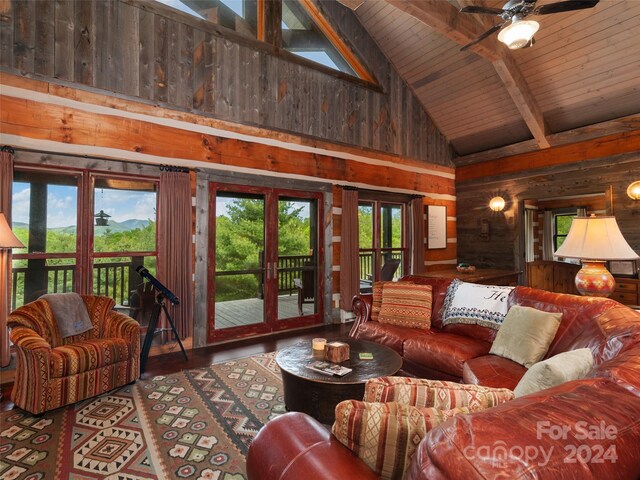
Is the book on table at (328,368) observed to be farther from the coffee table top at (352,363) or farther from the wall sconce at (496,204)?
the wall sconce at (496,204)

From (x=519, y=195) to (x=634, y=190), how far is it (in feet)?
5.40

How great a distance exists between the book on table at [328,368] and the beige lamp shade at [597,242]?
2.19 metres

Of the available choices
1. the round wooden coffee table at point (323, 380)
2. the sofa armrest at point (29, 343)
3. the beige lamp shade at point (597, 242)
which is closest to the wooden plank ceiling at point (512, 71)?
the beige lamp shade at point (597, 242)

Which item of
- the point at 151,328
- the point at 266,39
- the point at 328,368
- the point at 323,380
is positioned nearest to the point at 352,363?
the point at 328,368

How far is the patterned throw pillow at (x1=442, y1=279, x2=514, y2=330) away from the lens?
286 cm

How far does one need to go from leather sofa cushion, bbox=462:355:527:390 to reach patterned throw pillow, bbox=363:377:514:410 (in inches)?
45.9

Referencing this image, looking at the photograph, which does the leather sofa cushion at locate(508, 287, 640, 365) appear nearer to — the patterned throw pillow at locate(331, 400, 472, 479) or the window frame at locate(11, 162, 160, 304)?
the patterned throw pillow at locate(331, 400, 472, 479)

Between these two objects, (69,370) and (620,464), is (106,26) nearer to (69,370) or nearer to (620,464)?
(69,370)

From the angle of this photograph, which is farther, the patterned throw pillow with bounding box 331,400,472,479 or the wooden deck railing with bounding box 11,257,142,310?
the wooden deck railing with bounding box 11,257,142,310

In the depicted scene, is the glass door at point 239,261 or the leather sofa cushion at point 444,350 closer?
the leather sofa cushion at point 444,350

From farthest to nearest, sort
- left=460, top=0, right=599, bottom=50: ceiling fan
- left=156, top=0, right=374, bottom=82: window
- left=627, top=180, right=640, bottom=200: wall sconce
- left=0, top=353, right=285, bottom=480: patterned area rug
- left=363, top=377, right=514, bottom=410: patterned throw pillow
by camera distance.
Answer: left=627, top=180, right=640, bottom=200: wall sconce < left=156, top=0, right=374, bottom=82: window < left=460, top=0, right=599, bottom=50: ceiling fan < left=0, top=353, right=285, bottom=480: patterned area rug < left=363, top=377, right=514, bottom=410: patterned throw pillow

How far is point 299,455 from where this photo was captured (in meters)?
1.04

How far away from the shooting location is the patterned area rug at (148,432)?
1.89 m

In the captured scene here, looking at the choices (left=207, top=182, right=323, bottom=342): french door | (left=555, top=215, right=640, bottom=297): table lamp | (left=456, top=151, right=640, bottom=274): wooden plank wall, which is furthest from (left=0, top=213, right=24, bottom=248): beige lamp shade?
(left=456, top=151, right=640, bottom=274): wooden plank wall
